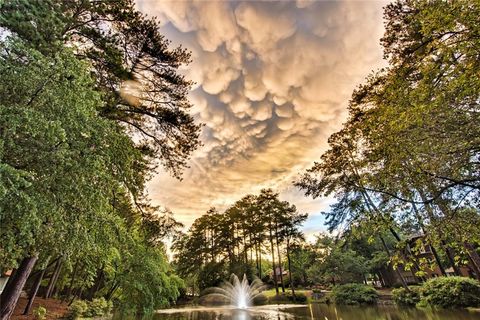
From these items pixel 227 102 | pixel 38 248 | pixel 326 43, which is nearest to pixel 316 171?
pixel 227 102

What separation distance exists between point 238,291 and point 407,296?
17253mm

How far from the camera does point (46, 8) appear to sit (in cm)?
604

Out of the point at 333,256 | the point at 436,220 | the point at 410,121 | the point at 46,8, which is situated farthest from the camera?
the point at 333,256

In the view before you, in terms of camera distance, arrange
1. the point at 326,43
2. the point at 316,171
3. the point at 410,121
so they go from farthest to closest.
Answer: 1. the point at 316,171
2. the point at 326,43
3. the point at 410,121

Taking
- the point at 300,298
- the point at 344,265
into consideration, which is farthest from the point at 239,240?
the point at 344,265

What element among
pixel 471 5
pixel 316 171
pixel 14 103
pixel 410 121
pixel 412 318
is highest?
pixel 316 171

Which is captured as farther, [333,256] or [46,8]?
[333,256]

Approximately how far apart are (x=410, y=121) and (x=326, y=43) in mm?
7022

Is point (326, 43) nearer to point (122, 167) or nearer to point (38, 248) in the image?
point (122, 167)

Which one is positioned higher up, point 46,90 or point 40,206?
point 46,90

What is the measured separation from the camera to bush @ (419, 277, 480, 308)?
1469 centimetres

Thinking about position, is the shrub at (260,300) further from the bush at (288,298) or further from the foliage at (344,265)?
the foliage at (344,265)

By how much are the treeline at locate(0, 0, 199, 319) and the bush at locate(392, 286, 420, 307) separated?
18.3m

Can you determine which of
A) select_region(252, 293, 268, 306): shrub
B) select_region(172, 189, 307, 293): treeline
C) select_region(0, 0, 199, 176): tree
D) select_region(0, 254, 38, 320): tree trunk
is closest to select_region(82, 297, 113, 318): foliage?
select_region(0, 254, 38, 320): tree trunk
